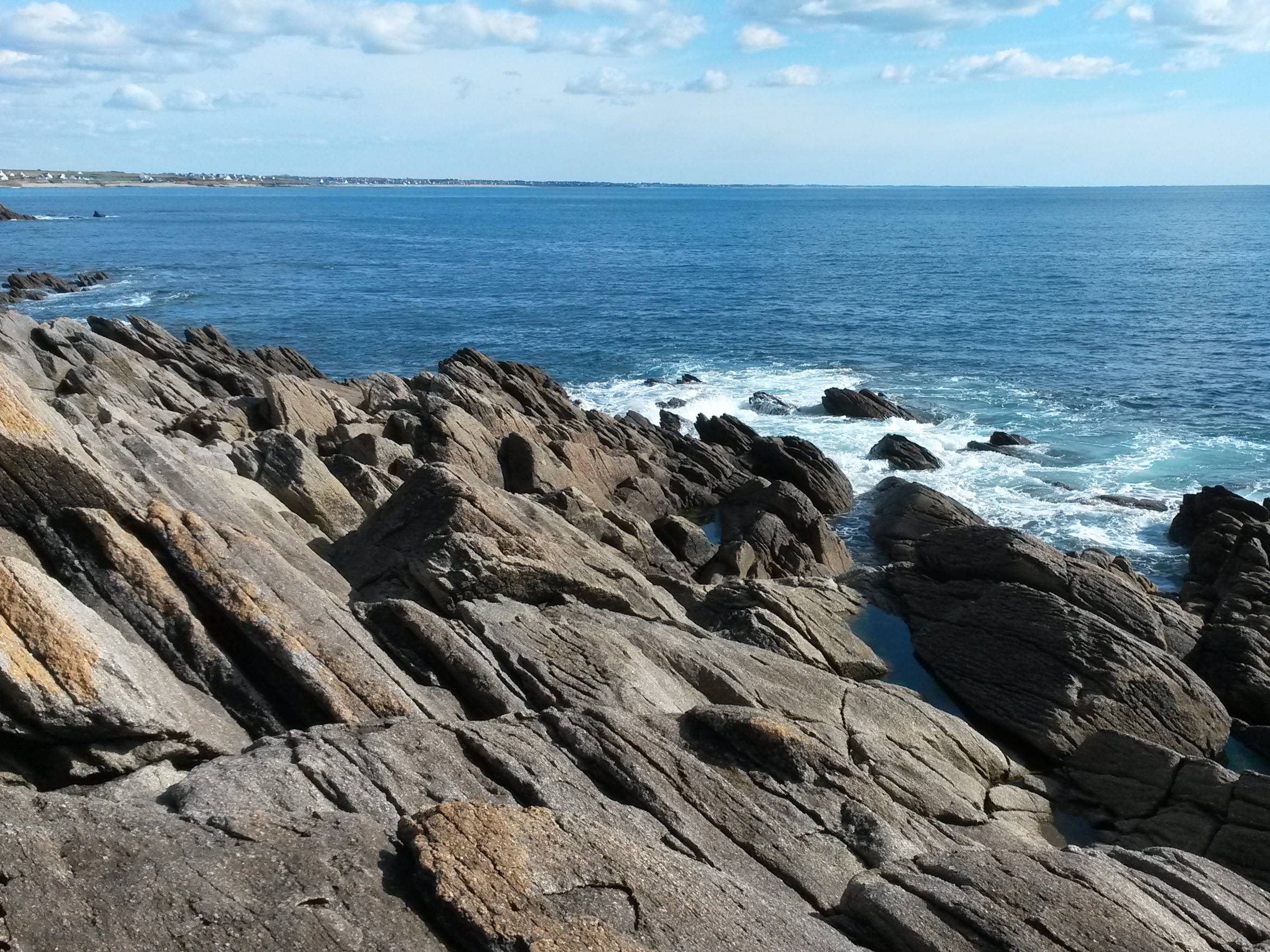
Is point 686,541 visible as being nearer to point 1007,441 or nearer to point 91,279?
point 1007,441

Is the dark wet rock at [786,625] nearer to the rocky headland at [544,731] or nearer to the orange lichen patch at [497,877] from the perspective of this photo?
the rocky headland at [544,731]

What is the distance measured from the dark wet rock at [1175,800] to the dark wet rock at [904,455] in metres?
26.6

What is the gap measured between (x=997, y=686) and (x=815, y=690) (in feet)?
24.0

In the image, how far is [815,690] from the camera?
20.9 meters

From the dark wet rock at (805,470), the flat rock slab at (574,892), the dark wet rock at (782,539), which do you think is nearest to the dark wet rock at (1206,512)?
the dark wet rock at (805,470)

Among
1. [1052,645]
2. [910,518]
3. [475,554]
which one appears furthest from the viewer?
[910,518]

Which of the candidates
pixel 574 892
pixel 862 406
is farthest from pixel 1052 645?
pixel 862 406

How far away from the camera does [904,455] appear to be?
49.1 metres

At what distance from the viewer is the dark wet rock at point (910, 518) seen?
3738cm

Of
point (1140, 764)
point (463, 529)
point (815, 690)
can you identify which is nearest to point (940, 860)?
point (815, 690)

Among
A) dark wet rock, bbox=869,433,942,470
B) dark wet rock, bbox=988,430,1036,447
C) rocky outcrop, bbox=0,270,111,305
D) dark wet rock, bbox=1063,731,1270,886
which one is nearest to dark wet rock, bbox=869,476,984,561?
dark wet rock, bbox=869,433,942,470

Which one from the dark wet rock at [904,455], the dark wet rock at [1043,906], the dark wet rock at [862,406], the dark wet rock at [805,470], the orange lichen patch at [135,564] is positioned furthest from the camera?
the dark wet rock at [862,406]

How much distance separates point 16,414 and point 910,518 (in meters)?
30.0

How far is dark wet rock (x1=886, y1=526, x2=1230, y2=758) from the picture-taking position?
Answer: 79.3ft
